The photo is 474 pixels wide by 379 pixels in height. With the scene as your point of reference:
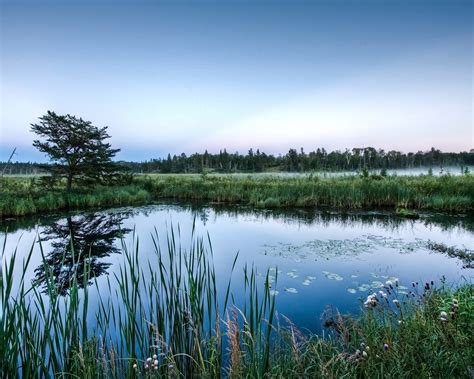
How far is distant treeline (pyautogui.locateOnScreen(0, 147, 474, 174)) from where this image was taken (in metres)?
74.3

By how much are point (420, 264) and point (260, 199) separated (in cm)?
1365

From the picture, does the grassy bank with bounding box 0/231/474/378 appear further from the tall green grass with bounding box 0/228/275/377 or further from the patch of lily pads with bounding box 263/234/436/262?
the patch of lily pads with bounding box 263/234/436/262

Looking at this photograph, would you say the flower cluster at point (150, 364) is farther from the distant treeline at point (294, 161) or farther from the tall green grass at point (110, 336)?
the distant treeline at point (294, 161)

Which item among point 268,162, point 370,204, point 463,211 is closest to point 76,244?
point 370,204

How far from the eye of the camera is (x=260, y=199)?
21094mm

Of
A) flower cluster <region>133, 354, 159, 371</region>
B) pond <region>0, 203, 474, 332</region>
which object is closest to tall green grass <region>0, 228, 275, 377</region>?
flower cluster <region>133, 354, 159, 371</region>

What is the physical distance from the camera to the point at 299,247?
10.0 metres

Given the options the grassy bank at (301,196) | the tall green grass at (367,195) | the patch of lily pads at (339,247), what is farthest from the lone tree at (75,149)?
the patch of lily pads at (339,247)

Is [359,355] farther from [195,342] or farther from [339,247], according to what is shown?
[339,247]

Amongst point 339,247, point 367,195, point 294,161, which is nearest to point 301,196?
point 367,195

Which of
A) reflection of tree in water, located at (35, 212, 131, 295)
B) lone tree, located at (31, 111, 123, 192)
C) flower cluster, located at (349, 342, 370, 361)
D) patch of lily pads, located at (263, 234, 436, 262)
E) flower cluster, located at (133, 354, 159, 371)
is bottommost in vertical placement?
patch of lily pads, located at (263, 234, 436, 262)

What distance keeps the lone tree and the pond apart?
180 inches

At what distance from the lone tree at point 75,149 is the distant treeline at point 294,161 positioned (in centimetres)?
5271

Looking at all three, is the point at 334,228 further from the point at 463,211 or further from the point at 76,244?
the point at 76,244
